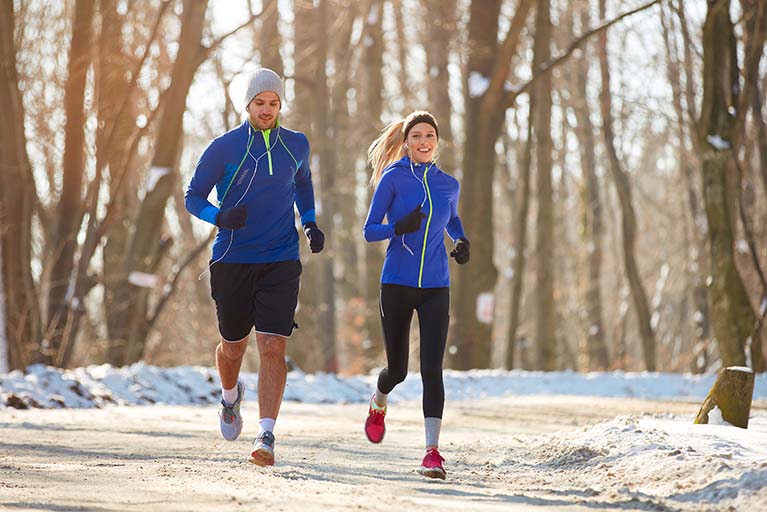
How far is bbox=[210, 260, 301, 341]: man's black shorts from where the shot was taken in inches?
285

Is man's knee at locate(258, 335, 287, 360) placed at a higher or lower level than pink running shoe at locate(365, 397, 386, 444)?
higher

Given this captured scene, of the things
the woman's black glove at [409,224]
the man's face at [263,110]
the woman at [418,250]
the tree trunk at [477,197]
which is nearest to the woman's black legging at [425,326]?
the woman at [418,250]

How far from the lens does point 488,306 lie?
2052 centimetres

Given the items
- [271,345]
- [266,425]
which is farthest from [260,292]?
[266,425]

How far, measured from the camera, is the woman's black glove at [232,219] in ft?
22.9

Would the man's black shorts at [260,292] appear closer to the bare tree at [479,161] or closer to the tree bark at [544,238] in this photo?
the bare tree at [479,161]

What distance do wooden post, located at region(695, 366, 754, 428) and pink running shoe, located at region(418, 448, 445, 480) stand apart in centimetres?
252

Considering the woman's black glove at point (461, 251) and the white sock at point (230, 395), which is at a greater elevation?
the woman's black glove at point (461, 251)

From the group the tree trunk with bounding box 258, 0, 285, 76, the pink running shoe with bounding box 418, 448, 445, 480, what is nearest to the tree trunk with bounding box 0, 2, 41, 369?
the tree trunk with bounding box 258, 0, 285, 76

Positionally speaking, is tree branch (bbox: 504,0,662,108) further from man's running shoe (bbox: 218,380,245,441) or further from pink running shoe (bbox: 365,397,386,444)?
man's running shoe (bbox: 218,380,245,441)

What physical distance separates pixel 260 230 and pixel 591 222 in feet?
84.6

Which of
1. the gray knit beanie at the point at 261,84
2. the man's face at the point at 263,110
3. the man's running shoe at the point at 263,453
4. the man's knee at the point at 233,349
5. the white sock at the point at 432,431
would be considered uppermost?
the gray knit beanie at the point at 261,84

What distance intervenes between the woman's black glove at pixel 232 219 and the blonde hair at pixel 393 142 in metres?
1.01

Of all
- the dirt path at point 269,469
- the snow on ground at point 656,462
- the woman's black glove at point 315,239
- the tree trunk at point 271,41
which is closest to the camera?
the dirt path at point 269,469
